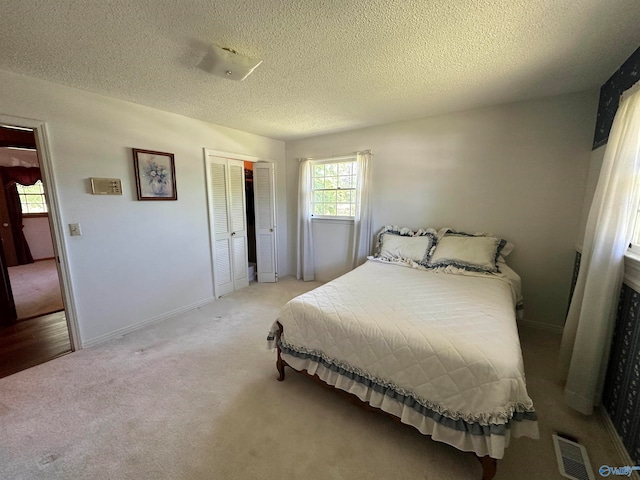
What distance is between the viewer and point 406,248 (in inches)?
117

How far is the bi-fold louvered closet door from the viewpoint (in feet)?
11.1

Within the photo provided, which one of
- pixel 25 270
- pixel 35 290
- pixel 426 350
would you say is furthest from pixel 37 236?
pixel 426 350

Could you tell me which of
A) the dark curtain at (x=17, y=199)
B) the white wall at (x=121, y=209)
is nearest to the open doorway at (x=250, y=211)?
the white wall at (x=121, y=209)

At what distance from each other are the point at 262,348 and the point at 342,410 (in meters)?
0.99

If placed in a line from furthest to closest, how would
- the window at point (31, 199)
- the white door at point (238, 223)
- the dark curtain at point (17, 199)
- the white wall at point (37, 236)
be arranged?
the white wall at point (37, 236) → the window at point (31, 199) → the dark curtain at point (17, 199) → the white door at point (238, 223)

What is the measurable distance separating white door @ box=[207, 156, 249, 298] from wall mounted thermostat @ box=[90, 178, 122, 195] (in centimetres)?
97

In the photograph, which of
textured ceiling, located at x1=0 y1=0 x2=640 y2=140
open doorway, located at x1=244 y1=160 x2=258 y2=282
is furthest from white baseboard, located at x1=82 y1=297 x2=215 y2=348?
textured ceiling, located at x1=0 y1=0 x2=640 y2=140

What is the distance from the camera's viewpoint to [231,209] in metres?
3.60

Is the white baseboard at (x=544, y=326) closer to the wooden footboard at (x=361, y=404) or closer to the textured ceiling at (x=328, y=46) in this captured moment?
the wooden footboard at (x=361, y=404)

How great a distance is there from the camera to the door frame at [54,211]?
1.97m

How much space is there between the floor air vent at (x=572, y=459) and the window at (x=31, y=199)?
8.54m

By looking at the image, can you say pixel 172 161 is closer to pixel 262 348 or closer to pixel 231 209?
pixel 231 209

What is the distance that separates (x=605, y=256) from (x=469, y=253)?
1118 millimetres

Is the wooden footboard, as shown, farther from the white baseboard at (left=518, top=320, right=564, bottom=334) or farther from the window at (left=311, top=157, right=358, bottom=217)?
the window at (left=311, top=157, right=358, bottom=217)
